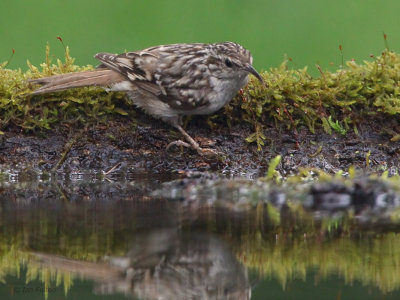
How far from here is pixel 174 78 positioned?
686 cm

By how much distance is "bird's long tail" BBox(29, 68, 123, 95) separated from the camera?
6520 millimetres

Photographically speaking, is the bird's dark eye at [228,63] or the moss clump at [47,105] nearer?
the moss clump at [47,105]

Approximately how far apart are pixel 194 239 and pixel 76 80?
2.57 meters

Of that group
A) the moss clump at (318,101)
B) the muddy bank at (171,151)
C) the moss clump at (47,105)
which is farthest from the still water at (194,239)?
the moss clump at (318,101)

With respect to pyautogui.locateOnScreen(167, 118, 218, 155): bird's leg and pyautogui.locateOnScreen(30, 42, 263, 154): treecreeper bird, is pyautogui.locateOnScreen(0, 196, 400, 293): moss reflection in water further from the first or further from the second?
pyautogui.locateOnScreen(30, 42, 263, 154): treecreeper bird

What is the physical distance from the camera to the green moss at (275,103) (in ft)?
21.5

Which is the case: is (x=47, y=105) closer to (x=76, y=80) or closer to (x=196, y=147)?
(x=76, y=80)

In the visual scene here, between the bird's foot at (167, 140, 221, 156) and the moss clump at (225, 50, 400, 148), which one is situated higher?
the moss clump at (225, 50, 400, 148)

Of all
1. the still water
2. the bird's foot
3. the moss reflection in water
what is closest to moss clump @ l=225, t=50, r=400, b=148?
the bird's foot

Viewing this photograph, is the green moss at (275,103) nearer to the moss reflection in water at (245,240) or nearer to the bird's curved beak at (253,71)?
the bird's curved beak at (253,71)

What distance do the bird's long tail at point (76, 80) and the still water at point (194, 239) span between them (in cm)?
74

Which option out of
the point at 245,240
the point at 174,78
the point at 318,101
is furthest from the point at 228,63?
the point at 245,240

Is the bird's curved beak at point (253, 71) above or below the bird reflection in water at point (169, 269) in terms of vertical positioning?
above

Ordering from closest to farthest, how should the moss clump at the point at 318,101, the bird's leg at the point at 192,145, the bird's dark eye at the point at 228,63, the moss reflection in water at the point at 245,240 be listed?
1. the moss reflection in water at the point at 245,240
2. the bird's leg at the point at 192,145
3. the moss clump at the point at 318,101
4. the bird's dark eye at the point at 228,63
